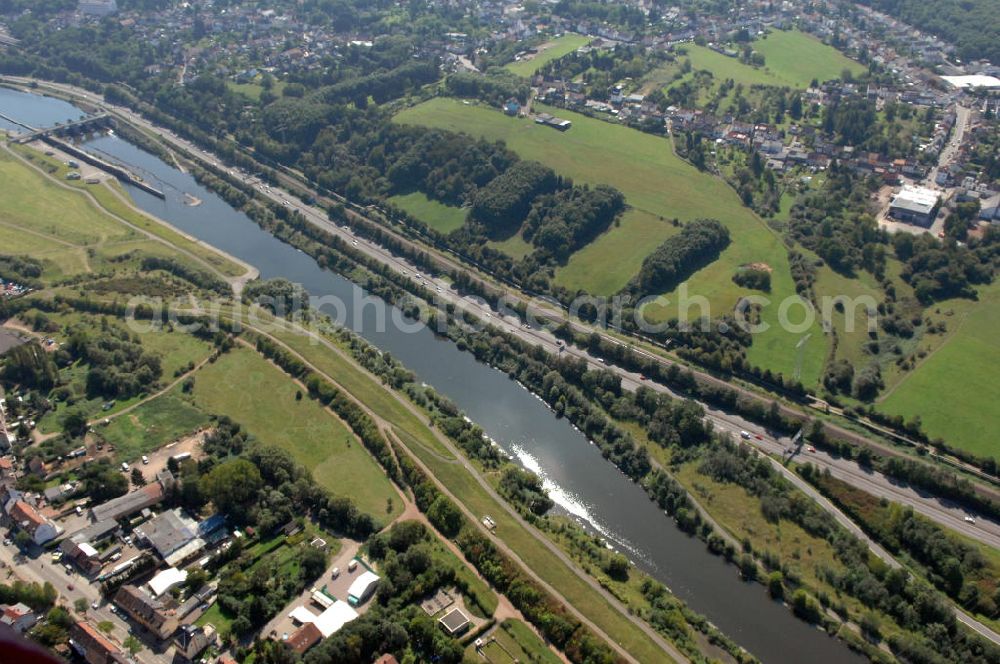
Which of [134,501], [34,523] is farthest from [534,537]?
[34,523]

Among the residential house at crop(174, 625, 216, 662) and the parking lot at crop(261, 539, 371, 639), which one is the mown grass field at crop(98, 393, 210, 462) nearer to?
the residential house at crop(174, 625, 216, 662)

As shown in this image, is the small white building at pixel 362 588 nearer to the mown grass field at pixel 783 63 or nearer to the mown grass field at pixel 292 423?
the mown grass field at pixel 292 423

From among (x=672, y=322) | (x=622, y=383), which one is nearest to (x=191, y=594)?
(x=622, y=383)

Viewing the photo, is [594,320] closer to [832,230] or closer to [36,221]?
[832,230]

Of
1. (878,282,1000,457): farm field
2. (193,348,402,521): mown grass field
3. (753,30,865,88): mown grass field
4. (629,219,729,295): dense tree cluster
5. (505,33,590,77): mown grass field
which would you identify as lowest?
(193,348,402,521): mown grass field

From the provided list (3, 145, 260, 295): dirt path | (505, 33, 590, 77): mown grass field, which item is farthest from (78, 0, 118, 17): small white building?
(505, 33, 590, 77): mown grass field

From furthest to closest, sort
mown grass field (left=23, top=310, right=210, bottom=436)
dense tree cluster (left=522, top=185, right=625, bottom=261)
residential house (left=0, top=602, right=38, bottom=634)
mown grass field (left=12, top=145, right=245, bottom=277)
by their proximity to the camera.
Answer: dense tree cluster (left=522, top=185, right=625, bottom=261) < mown grass field (left=12, top=145, right=245, bottom=277) < mown grass field (left=23, top=310, right=210, bottom=436) < residential house (left=0, top=602, right=38, bottom=634)

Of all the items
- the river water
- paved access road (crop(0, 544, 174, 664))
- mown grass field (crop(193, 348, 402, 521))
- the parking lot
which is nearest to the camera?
paved access road (crop(0, 544, 174, 664))
